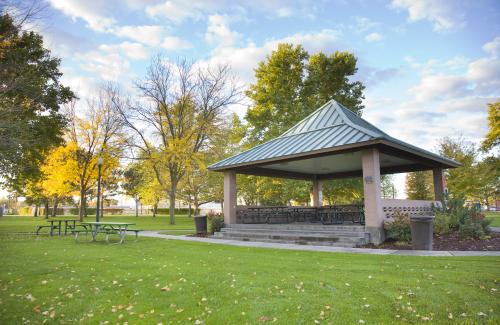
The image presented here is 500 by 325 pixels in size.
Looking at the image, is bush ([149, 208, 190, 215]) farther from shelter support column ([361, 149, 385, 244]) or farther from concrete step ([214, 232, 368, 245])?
shelter support column ([361, 149, 385, 244])

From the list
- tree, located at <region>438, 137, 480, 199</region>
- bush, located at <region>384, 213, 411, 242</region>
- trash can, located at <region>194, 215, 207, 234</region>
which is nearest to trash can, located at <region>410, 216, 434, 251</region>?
bush, located at <region>384, 213, 411, 242</region>

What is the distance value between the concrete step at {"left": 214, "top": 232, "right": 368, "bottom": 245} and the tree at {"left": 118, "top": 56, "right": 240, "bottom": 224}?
1223 centimetres

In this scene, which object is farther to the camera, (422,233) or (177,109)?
(177,109)

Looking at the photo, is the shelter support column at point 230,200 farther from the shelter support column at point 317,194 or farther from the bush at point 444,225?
the bush at point 444,225

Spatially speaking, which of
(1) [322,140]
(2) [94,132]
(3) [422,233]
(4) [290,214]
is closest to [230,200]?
(4) [290,214]

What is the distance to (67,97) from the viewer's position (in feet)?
63.7

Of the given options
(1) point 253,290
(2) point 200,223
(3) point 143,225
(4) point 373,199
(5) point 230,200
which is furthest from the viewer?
(3) point 143,225

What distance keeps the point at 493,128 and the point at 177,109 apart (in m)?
31.4

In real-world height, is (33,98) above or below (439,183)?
above

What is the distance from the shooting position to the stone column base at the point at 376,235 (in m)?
10.8

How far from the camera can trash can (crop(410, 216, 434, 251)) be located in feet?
31.0

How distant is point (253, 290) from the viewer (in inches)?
199

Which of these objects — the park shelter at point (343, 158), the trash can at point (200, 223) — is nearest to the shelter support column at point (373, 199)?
the park shelter at point (343, 158)

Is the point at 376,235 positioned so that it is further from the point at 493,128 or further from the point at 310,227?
the point at 493,128
